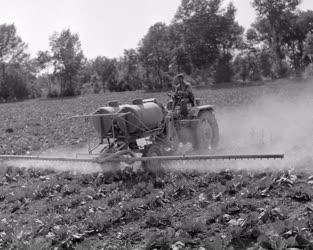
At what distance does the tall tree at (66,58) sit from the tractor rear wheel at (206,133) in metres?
66.8

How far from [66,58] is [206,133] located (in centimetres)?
6950

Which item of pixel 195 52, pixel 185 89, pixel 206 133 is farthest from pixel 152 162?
pixel 195 52

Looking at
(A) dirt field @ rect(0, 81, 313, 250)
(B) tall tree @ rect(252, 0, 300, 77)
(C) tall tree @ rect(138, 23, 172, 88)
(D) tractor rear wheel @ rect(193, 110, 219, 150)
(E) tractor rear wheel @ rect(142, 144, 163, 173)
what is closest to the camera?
(A) dirt field @ rect(0, 81, 313, 250)

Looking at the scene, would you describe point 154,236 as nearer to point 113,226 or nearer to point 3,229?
point 113,226

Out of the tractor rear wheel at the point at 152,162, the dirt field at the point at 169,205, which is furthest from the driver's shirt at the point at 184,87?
the tractor rear wheel at the point at 152,162

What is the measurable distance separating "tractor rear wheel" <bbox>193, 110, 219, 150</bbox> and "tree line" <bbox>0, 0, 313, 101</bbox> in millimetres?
51307

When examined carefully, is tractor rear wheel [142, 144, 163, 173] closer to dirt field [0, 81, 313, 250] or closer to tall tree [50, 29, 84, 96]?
dirt field [0, 81, 313, 250]

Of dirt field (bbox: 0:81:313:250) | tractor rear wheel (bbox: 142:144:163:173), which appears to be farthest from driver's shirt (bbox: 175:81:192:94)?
tractor rear wheel (bbox: 142:144:163:173)

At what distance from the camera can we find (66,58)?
79438 mm

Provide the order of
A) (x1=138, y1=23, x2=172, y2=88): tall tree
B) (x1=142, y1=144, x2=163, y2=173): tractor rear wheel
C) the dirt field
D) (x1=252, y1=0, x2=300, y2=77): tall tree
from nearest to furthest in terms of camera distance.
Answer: the dirt field → (x1=142, y1=144, x2=163, y2=173): tractor rear wheel → (x1=252, y1=0, x2=300, y2=77): tall tree → (x1=138, y1=23, x2=172, y2=88): tall tree

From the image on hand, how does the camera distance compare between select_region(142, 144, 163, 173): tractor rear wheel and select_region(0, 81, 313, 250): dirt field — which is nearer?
select_region(0, 81, 313, 250): dirt field

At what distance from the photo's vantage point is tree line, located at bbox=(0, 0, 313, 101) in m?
69.9

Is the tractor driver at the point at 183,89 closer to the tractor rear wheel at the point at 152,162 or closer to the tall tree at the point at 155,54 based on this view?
the tractor rear wheel at the point at 152,162

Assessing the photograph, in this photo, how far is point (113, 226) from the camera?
733cm
